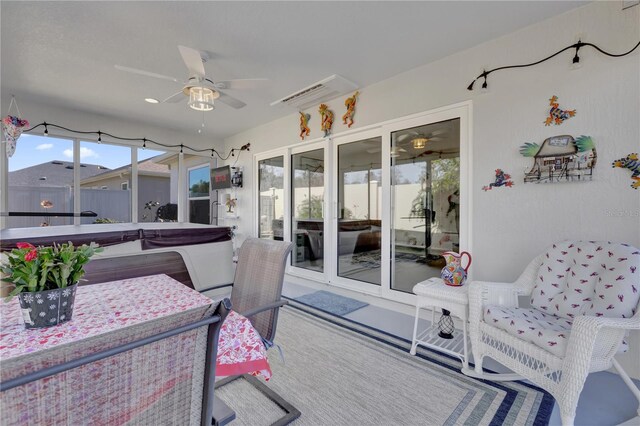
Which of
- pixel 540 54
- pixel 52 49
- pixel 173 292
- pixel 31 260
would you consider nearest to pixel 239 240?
pixel 52 49

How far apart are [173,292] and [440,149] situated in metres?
2.78

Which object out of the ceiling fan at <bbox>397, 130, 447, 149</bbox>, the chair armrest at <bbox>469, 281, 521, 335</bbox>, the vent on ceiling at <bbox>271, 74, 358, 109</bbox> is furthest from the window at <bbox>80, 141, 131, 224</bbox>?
the chair armrest at <bbox>469, 281, 521, 335</bbox>

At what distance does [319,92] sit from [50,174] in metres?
4.25

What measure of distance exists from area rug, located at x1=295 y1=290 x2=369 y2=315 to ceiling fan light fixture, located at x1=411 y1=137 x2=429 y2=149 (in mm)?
1932

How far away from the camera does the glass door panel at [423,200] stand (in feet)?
9.71

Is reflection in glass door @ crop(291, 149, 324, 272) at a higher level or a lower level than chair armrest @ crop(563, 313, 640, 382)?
higher

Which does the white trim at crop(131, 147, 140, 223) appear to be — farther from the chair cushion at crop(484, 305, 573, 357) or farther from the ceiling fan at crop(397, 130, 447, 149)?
the chair cushion at crop(484, 305, 573, 357)

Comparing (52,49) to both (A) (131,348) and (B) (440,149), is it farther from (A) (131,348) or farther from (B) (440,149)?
(B) (440,149)

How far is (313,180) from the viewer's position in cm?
436

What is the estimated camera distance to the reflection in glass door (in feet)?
14.0

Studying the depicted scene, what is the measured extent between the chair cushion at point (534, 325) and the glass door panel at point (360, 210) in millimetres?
1707

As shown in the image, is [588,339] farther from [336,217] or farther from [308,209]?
[308,209]

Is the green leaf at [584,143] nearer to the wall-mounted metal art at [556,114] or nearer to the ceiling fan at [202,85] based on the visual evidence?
the wall-mounted metal art at [556,114]

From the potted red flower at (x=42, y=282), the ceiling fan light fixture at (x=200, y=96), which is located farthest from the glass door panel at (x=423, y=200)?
the potted red flower at (x=42, y=282)
